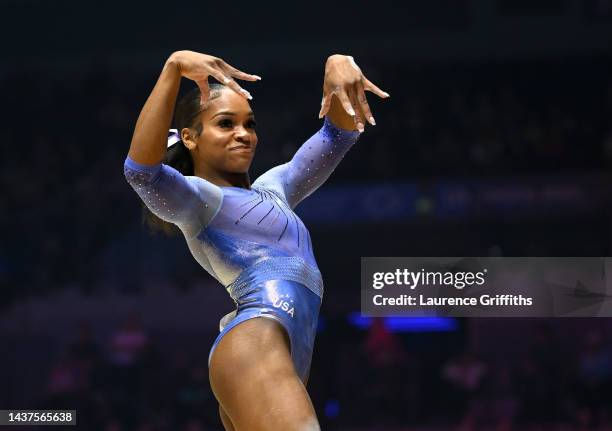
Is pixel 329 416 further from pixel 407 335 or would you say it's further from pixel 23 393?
pixel 23 393

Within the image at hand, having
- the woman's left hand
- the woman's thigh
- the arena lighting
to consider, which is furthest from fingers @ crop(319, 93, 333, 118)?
the arena lighting

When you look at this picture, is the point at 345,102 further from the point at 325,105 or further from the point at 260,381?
the point at 260,381

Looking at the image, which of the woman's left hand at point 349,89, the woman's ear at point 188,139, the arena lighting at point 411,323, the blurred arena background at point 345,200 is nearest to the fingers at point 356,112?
the woman's left hand at point 349,89

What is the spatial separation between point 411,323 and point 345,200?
1.05 meters

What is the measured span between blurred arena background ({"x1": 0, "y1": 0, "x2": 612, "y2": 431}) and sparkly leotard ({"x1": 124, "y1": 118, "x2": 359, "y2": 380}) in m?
3.05

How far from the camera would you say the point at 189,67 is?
2430mm

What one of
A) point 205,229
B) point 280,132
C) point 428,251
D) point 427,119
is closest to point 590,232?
point 428,251

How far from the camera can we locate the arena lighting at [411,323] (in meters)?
6.36

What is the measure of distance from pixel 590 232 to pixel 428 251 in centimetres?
112
